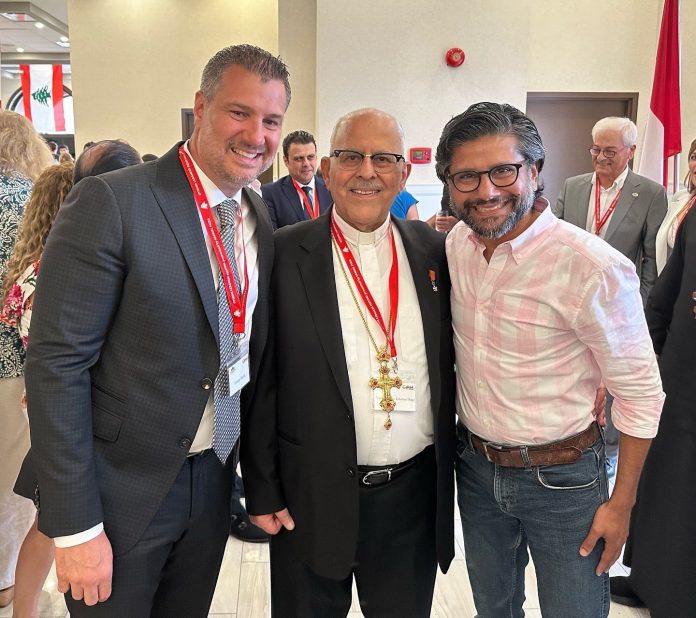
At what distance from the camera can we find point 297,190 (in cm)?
429

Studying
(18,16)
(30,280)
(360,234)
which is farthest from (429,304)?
(18,16)

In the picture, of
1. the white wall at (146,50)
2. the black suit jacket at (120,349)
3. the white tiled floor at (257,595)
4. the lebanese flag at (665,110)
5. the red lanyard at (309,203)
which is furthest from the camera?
the white wall at (146,50)

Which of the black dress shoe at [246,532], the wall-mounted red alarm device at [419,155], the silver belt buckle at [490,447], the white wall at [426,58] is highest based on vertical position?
the white wall at [426,58]

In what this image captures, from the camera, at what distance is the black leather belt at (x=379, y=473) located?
1.58m

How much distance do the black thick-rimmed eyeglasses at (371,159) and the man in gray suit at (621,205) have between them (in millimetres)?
2665

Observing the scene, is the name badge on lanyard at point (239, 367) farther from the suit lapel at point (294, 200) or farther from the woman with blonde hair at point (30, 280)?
the suit lapel at point (294, 200)

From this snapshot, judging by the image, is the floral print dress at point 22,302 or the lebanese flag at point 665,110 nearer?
the floral print dress at point 22,302

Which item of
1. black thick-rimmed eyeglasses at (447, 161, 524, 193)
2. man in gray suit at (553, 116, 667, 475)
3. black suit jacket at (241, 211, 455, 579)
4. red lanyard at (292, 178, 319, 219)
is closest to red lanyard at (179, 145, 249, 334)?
black suit jacket at (241, 211, 455, 579)

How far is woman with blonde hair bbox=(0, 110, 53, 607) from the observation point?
2275 mm

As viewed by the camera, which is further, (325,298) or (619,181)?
(619,181)

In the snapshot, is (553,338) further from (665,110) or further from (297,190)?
(665,110)

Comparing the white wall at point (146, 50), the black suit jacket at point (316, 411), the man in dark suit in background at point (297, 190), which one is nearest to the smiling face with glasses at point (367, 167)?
the black suit jacket at point (316, 411)

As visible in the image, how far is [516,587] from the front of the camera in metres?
1.80

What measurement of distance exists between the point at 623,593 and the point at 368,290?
1831mm
